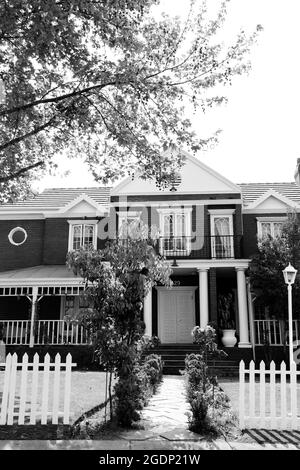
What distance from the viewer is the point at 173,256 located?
20844 millimetres

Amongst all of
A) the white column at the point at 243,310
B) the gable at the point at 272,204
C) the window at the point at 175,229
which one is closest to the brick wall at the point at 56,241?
the window at the point at 175,229

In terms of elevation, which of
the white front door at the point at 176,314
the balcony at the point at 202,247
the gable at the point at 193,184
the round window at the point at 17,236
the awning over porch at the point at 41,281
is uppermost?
the gable at the point at 193,184

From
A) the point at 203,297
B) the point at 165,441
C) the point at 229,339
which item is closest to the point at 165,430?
the point at 165,441

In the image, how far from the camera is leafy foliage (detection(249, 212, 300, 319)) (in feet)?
57.1

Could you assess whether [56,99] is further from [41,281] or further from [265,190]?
[265,190]

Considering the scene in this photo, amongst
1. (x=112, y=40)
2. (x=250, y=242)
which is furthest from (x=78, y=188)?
(x=112, y=40)

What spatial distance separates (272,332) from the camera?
781 inches

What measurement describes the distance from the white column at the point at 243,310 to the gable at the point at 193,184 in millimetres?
4577

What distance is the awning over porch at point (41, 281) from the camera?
1969 centimetres

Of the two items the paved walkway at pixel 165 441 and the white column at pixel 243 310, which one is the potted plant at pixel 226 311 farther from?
the paved walkway at pixel 165 441

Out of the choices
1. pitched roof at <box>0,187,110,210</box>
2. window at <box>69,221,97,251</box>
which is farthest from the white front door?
pitched roof at <box>0,187,110,210</box>

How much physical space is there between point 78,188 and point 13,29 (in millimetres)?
18151

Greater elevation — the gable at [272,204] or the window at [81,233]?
the gable at [272,204]
